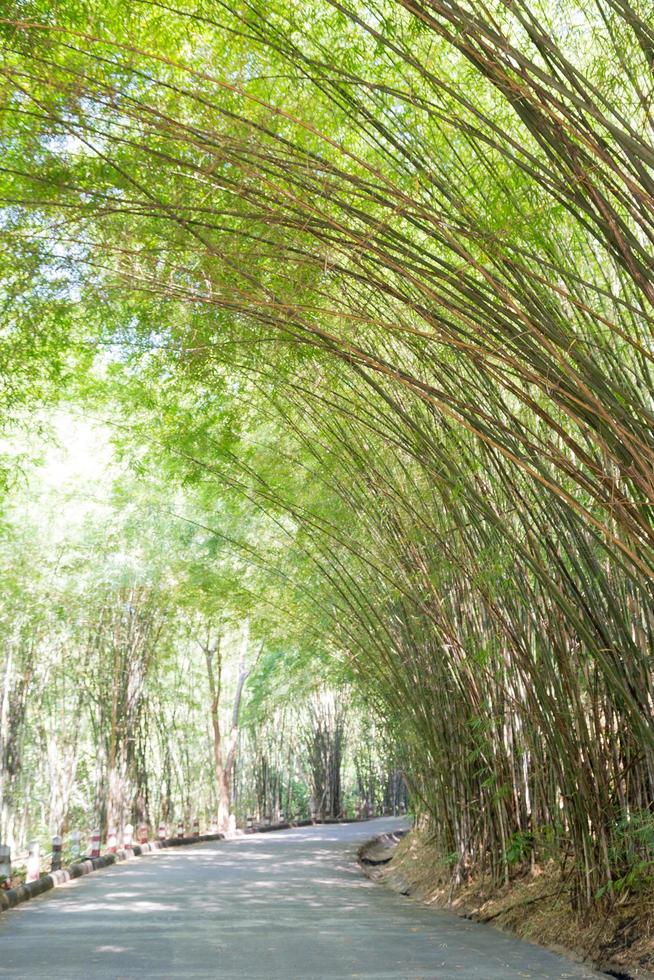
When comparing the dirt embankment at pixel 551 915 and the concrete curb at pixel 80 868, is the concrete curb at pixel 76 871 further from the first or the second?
the dirt embankment at pixel 551 915

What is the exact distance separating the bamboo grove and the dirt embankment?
4.4 inches

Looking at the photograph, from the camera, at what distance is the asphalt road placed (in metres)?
3.42

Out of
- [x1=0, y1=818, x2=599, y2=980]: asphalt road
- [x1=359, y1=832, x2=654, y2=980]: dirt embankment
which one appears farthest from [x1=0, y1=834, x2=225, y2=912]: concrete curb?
[x1=359, y1=832, x2=654, y2=980]: dirt embankment

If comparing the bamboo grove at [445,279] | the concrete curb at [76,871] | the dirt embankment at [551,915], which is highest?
the bamboo grove at [445,279]

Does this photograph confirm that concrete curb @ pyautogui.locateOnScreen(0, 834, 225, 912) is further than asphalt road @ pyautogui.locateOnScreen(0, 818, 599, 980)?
Yes

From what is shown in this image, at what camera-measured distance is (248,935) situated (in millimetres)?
4336

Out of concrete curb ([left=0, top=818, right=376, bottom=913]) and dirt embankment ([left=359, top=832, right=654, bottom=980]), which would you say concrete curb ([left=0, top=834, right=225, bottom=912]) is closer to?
concrete curb ([left=0, top=818, right=376, bottom=913])

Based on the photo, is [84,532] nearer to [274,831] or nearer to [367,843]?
[367,843]

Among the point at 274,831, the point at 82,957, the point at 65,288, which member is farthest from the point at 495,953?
the point at 274,831

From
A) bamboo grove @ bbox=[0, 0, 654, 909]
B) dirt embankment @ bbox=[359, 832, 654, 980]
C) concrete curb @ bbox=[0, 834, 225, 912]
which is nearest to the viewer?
Answer: bamboo grove @ bbox=[0, 0, 654, 909]

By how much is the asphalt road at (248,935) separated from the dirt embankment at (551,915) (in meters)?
0.10

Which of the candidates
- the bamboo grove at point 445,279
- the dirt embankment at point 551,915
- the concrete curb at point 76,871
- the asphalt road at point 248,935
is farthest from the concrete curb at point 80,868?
the bamboo grove at point 445,279

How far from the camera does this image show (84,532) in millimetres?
11102

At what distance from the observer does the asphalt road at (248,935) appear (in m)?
3.42
